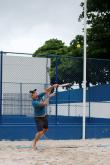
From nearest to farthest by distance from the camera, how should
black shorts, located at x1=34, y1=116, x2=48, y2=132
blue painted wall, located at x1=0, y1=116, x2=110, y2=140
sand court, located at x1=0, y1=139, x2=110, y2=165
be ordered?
sand court, located at x1=0, y1=139, x2=110, y2=165, black shorts, located at x1=34, y1=116, x2=48, y2=132, blue painted wall, located at x1=0, y1=116, x2=110, y2=140

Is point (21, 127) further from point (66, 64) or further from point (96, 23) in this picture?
point (96, 23)

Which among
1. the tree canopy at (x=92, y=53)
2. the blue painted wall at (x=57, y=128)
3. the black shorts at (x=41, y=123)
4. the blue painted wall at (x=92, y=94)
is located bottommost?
the blue painted wall at (x=57, y=128)

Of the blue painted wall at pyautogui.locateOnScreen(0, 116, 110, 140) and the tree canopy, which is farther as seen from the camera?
the tree canopy

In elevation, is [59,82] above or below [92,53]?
below

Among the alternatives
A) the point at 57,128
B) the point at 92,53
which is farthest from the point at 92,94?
the point at 92,53

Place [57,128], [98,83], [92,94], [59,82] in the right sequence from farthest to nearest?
1. [98,83]
2. [92,94]
3. [59,82]
4. [57,128]

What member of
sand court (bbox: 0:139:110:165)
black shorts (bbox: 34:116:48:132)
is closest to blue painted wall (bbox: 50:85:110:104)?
sand court (bbox: 0:139:110:165)

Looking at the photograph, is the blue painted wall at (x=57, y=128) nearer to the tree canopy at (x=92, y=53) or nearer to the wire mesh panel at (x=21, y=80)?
the wire mesh panel at (x=21, y=80)

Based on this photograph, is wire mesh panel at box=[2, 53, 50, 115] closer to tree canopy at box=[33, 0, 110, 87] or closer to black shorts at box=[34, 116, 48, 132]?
tree canopy at box=[33, 0, 110, 87]

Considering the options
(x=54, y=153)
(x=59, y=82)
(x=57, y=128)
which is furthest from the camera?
(x=59, y=82)

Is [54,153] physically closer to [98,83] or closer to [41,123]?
[41,123]

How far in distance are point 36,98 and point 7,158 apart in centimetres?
284

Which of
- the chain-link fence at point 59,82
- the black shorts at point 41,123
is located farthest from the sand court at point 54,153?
the chain-link fence at point 59,82

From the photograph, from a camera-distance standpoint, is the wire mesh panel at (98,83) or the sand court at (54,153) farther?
the wire mesh panel at (98,83)
